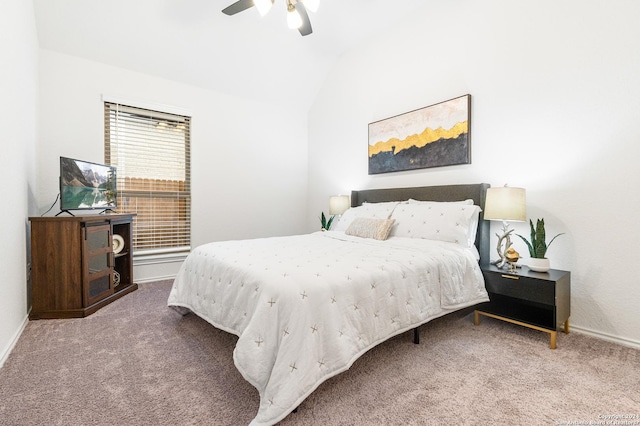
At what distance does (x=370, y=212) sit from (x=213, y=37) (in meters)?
2.82

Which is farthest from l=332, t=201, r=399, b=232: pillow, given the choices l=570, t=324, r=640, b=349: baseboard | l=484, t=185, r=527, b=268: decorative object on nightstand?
l=570, t=324, r=640, b=349: baseboard

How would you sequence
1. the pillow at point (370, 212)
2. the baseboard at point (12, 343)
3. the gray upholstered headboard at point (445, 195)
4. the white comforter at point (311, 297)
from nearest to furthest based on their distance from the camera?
1. the white comforter at point (311, 297)
2. the baseboard at point (12, 343)
3. the gray upholstered headboard at point (445, 195)
4. the pillow at point (370, 212)

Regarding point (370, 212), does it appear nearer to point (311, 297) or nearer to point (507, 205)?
point (507, 205)

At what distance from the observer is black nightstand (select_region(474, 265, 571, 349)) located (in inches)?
76.9

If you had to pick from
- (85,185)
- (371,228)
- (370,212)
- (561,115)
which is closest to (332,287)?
(371,228)

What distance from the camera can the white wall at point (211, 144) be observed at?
3074mm

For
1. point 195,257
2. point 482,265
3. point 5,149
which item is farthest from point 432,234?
point 5,149

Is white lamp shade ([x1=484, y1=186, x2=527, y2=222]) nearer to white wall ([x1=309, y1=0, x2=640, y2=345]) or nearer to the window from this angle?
white wall ([x1=309, y1=0, x2=640, y2=345])

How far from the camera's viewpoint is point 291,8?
95.3 inches

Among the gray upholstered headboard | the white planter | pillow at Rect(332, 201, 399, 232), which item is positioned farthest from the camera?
pillow at Rect(332, 201, 399, 232)

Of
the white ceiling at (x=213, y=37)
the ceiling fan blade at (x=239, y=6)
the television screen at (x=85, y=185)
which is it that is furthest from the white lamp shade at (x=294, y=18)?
the television screen at (x=85, y=185)

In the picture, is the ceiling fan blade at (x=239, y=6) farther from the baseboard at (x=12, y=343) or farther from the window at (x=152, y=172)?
the baseboard at (x=12, y=343)

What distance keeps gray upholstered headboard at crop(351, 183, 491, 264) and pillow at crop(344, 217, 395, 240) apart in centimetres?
59

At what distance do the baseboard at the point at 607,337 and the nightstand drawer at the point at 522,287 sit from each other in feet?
1.87
